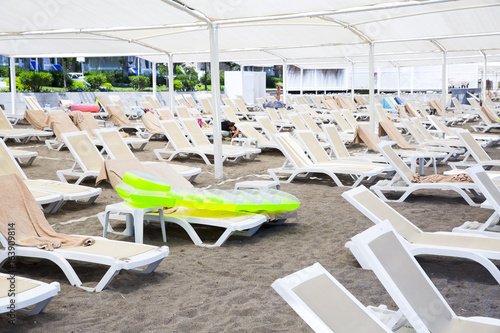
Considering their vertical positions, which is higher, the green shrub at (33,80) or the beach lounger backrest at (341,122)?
the green shrub at (33,80)

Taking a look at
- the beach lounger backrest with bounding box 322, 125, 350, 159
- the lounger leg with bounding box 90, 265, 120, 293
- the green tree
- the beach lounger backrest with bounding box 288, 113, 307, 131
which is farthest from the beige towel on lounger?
the green tree

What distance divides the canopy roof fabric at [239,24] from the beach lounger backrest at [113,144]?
191 centimetres

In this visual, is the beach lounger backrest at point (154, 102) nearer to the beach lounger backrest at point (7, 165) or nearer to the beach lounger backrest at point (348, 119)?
the beach lounger backrest at point (348, 119)

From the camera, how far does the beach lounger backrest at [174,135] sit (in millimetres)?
10430

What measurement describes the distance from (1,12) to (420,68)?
93.0 feet

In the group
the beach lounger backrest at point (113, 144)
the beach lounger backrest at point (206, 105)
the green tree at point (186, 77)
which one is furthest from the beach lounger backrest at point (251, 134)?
the green tree at point (186, 77)

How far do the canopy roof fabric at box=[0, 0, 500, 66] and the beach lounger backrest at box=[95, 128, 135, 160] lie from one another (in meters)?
1.91

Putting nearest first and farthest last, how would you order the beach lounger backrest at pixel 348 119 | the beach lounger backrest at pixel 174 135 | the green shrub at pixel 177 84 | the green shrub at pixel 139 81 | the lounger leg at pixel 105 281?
1. the lounger leg at pixel 105 281
2. the beach lounger backrest at pixel 174 135
3. the beach lounger backrest at pixel 348 119
4. the green shrub at pixel 139 81
5. the green shrub at pixel 177 84

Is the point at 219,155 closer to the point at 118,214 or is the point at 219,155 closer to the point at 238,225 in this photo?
the point at 118,214

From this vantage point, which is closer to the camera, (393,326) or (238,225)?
(393,326)

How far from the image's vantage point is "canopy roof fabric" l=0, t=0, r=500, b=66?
27.3 feet

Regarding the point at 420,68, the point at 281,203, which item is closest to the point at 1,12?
the point at 281,203

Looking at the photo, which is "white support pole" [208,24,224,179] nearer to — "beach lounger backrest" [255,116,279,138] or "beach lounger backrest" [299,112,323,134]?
"beach lounger backrest" [255,116,279,138]

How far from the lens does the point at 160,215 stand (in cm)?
526
